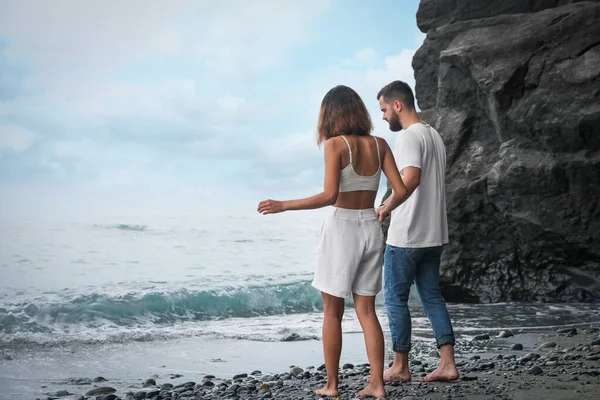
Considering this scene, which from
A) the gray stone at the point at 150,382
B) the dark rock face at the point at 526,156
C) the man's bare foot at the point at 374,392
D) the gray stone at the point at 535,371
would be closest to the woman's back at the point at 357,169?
the man's bare foot at the point at 374,392

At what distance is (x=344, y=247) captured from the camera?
14.4 feet

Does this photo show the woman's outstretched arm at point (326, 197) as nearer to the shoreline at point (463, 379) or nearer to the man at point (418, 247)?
the man at point (418, 247)

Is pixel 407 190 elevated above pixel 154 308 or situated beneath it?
elevated above

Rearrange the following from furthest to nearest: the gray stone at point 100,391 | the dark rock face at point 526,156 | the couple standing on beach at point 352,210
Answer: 1. the dark rock face at point 526,156
2. the gray stone at point 100,391
3. the couple standing on beach at point 352,210

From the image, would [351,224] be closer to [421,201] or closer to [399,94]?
[421,201]

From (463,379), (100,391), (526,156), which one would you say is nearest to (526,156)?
(526,156)

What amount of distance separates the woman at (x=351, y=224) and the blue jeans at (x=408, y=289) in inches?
20.4

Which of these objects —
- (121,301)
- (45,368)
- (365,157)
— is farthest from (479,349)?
(121,301)

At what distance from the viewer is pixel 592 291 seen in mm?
9969

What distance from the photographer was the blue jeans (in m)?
5.01

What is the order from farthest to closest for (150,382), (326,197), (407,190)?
(150,382), (407,190), (326,197)

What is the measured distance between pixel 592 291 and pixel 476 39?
4041mm

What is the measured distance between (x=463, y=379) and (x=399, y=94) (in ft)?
6.76

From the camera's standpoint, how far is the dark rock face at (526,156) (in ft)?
32.0
